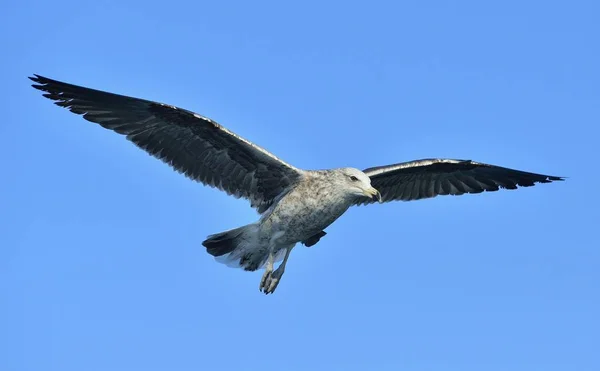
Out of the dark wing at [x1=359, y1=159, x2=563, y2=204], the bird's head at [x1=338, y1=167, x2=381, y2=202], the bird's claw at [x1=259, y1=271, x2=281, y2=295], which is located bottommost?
the bird's claw at [x1=259, y1=271, x2=281, y2=295]

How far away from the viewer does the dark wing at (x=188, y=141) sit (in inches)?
641

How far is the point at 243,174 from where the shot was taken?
16938 millimetres

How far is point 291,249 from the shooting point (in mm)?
16781

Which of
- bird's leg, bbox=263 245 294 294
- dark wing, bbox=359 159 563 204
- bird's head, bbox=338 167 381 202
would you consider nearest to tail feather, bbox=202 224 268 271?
bird's leg, bbox=263 245 294 294

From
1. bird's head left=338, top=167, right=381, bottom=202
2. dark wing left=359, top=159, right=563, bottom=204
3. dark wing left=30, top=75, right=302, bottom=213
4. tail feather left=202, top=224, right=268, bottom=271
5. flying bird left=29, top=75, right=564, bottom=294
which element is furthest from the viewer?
dark wing left=359, top=159, right=563, bottom=204

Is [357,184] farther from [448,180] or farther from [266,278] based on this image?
[448,180]

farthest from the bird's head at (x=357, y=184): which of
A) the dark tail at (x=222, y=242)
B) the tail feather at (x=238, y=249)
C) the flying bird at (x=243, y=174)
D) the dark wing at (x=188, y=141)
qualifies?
the dark tail at (x=222, y=242)

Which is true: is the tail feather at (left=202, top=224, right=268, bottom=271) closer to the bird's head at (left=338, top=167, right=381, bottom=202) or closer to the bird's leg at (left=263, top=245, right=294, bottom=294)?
the bird's leg at (left=263, top=245, right=294, bottom=294)

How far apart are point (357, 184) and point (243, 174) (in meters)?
1.92

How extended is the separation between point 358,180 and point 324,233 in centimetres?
132

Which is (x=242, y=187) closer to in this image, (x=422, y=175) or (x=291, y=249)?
(x=291, y=249)

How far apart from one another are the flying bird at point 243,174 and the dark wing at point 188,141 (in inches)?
0.6

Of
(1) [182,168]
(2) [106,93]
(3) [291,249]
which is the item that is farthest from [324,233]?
(2) [106,93]

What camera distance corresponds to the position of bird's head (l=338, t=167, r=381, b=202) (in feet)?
52.0
